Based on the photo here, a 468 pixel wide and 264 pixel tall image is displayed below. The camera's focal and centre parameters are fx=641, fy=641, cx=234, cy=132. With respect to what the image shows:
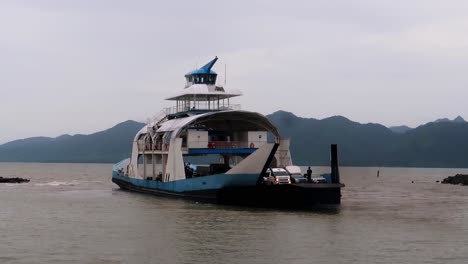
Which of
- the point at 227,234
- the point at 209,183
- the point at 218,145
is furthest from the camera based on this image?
the point at 218,145

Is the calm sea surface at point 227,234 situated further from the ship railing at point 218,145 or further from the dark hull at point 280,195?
the ship railing at point 218,145

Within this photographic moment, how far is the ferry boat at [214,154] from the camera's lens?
125 ft

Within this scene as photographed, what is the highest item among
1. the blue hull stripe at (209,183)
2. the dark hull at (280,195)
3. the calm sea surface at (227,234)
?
the blue hull stripe at (209,183)

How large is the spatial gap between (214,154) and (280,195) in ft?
36.6

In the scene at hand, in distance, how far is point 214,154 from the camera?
4809 cm

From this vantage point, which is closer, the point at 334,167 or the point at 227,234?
the point at 227,234

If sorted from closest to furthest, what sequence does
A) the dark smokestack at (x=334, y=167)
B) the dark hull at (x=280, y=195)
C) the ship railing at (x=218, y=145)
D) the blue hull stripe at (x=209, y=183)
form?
the dark hull at (x=280, y=195), the blue hull stripe at (x=209, y=183), the dark smokestack at (x=334, y=167), the ship railing at (x=218, y=145)

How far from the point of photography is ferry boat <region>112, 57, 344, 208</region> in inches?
1497

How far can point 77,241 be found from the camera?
1073 inches

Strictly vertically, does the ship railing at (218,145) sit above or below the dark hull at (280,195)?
above

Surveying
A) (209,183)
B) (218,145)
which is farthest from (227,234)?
(218,145)

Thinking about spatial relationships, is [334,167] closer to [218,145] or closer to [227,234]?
[218,145]

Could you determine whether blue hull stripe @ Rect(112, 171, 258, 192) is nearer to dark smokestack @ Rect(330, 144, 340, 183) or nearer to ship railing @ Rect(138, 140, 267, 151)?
ship railing @ Rect(138, 140, 267, 151)

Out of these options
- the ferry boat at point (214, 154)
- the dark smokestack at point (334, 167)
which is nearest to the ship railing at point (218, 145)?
the ferry boat at point (214, 154)
